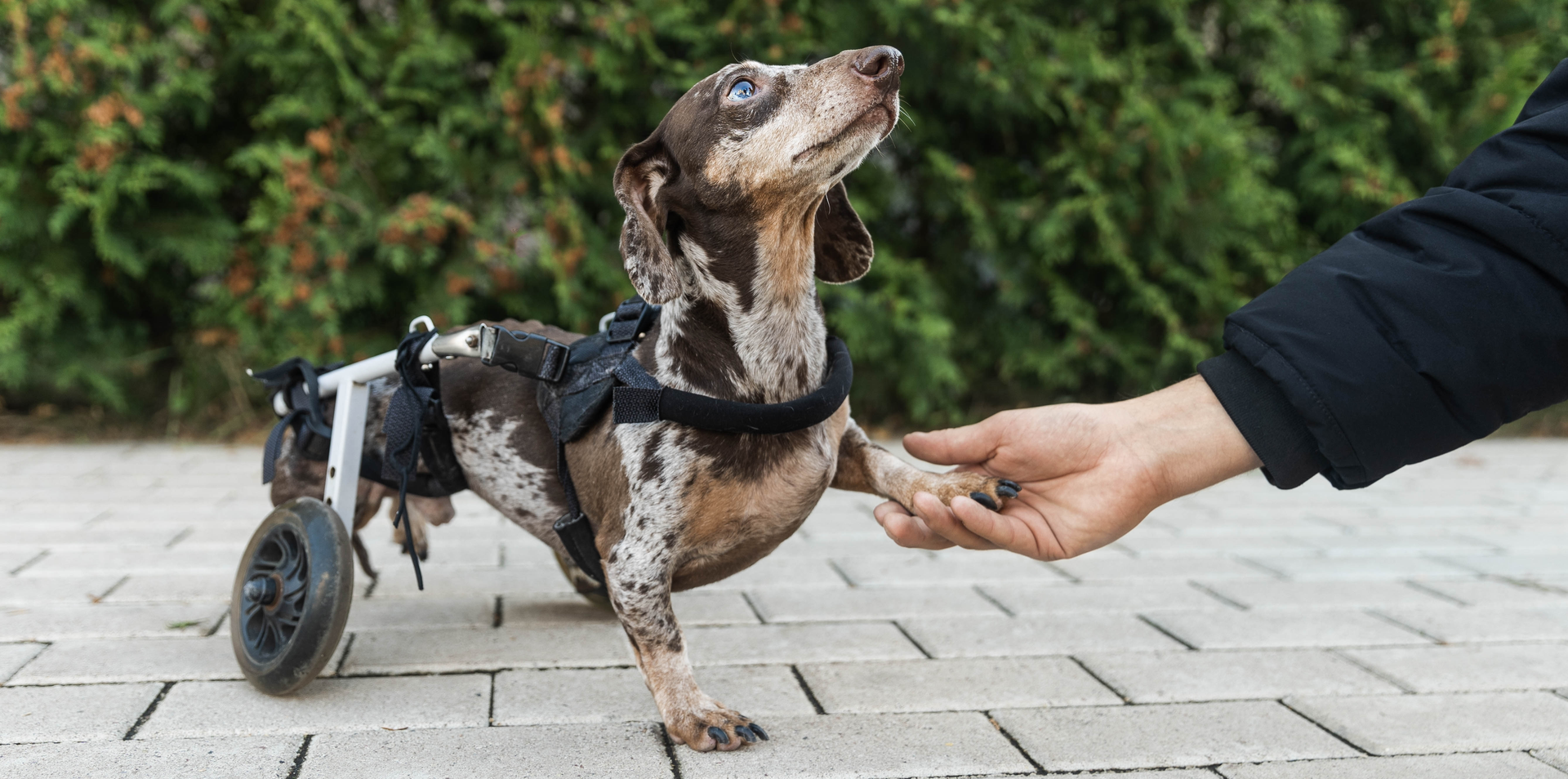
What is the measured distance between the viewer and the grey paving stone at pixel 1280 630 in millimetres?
2955

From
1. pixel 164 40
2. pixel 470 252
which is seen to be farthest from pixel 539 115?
pixel 164 40

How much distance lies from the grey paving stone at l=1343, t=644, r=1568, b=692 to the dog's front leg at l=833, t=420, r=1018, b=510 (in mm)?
1293

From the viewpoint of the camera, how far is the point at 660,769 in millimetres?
2115

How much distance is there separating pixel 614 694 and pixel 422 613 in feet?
2.92

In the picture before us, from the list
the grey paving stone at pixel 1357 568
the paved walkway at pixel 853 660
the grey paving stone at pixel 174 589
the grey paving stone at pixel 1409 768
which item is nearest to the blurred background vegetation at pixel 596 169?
the paved walkway at pixel 853 660

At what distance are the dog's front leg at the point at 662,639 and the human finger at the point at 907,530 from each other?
1.50 ft

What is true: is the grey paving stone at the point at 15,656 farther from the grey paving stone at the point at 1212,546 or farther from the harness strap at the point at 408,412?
the grey paving stone at the point at 1212,546

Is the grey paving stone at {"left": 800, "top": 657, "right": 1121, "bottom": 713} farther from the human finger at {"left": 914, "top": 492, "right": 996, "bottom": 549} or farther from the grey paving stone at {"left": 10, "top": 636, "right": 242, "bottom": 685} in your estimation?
the grey paving stone at {"left": 10, "top": 636, "right": 242, "bottom": 685}

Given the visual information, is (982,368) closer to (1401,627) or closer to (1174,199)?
(1174,199)

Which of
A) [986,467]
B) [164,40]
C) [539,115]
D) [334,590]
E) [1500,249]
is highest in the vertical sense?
[164,40]

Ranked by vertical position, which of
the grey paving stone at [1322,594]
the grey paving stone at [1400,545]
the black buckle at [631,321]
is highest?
the black buckle at [631,321]

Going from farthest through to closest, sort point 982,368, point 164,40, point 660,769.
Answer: point 982,368 → point 164,40 → point 660,769

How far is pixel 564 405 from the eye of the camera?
234 centimetres

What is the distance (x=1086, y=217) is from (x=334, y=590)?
4.91m
